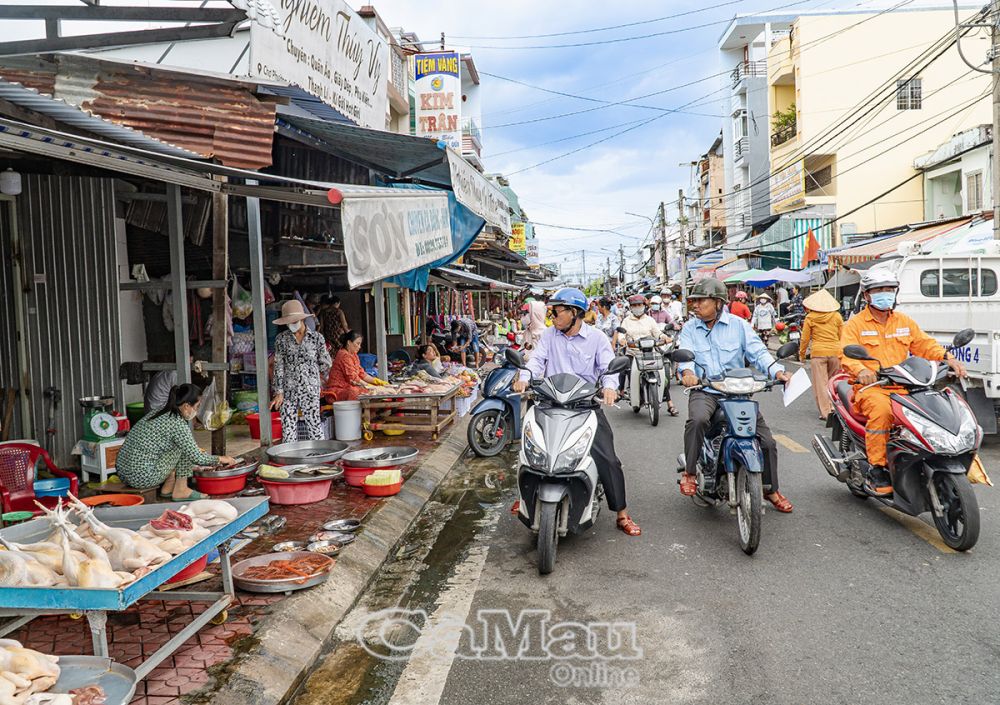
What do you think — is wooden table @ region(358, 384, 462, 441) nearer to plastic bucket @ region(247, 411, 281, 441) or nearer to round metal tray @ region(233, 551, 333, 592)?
plastic bucket @ region(247, 411, 281, 441)

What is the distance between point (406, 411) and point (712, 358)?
500 centimetres

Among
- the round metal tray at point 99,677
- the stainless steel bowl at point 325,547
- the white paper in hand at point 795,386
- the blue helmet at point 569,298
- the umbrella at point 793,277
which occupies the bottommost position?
the stainless steel bowl at point 325,547

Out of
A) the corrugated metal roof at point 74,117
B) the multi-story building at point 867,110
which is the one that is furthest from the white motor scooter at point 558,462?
the multi-story building at point 867,110

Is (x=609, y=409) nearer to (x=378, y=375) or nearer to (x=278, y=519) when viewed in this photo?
(x=378, y=375)

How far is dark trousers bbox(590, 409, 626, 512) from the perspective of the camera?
5.36 metres

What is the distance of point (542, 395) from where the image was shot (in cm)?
531

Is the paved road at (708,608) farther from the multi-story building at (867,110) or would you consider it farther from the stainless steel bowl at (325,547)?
the multi-story building at (867,110)

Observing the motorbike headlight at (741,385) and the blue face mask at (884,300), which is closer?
the motorbike headlight at (741,385)

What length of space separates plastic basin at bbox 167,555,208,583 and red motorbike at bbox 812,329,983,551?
463cm

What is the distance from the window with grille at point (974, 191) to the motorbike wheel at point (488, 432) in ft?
66.7

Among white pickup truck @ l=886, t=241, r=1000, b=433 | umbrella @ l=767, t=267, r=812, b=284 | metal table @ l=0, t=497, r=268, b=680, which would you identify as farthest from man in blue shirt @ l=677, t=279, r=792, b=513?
umbrella @ l=767, t=267, r=812, b=284

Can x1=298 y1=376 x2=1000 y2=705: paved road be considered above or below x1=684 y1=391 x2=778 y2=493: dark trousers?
below

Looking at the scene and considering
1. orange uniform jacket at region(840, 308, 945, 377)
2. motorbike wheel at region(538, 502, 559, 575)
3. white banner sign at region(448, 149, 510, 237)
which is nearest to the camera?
motorbike wheel at region(538, 502, 559, 575)

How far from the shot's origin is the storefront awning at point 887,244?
1781 cm
